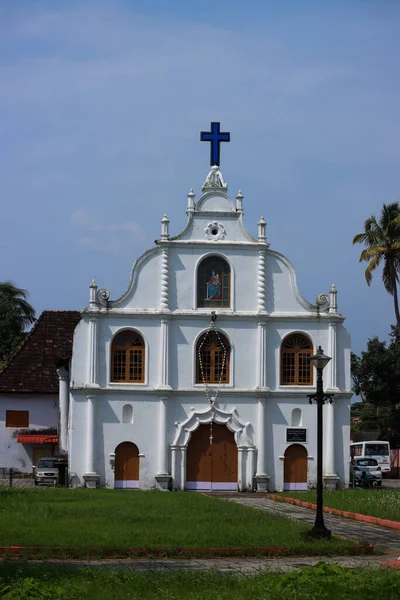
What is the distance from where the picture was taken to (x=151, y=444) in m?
42.6

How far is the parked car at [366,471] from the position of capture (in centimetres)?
5122

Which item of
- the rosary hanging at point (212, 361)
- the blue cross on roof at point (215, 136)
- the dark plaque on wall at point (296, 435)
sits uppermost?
the blue cross on roof at point (215, 136)

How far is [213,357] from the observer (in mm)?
43406

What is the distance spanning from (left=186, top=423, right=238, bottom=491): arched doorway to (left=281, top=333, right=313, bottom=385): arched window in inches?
136

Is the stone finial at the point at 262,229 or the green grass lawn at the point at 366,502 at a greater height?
the stone finial at the point at 262,229

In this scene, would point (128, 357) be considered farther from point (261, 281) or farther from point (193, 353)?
point (261, 281)

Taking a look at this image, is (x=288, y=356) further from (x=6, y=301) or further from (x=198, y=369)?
(x=6, y=301)

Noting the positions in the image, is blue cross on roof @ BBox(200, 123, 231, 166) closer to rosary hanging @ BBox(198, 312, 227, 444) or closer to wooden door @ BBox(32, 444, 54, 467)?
rosary hanging @ BBox(198, 312, 227, 444)

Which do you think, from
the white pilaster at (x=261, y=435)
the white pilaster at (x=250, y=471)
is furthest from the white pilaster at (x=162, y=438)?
the white pilaster at (x=261, y=435)

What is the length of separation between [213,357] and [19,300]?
46138mm

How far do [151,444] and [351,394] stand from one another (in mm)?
8575

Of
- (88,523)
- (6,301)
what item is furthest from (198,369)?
(6,301)

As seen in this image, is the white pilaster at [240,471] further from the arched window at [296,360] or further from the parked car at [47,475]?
the parked car at [47,475]

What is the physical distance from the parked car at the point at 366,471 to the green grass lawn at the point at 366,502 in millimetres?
12035
